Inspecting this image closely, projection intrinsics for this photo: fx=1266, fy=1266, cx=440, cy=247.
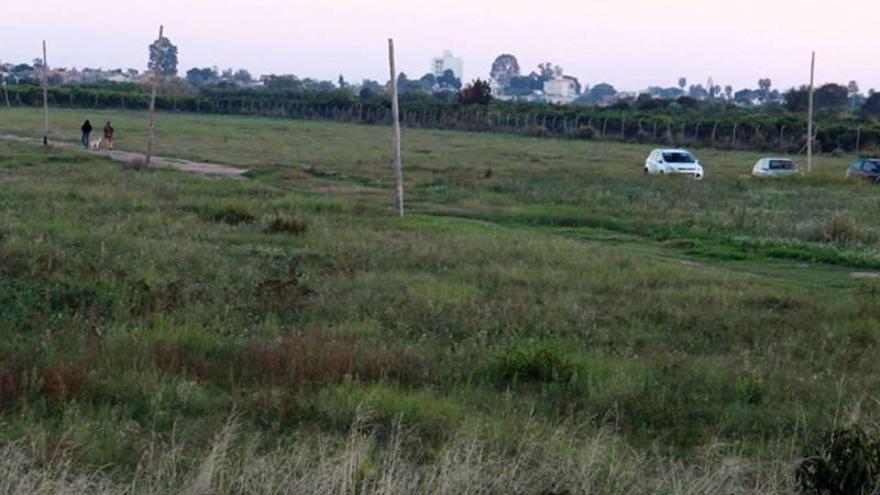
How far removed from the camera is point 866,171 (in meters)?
44.4

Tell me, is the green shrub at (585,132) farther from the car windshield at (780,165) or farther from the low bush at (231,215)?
the low bush at (231,215)

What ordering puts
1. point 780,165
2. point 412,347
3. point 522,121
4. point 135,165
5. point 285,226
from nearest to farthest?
point 412,347 < point 285,226 < point 135,165 < point 780,165 < point 522,121

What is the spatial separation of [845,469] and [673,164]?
39161 mm

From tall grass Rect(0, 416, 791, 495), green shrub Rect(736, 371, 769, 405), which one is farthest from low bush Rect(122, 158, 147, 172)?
tall grass Rect(0, 416, 791, 495)

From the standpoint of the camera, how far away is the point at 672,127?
82.8 m

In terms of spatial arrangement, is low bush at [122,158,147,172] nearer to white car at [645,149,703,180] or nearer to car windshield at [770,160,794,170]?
white car at [645,149,703,180]

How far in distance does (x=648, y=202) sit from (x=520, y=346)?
20360 millimetres

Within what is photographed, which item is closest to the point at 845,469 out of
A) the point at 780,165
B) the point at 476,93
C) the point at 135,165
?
the point at 135,165

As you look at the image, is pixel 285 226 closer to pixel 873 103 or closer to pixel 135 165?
pixel 135 165

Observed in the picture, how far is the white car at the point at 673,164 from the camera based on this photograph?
146 ft

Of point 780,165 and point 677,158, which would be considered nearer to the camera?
point 677,158

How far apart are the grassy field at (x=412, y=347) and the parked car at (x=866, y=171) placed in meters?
18.9

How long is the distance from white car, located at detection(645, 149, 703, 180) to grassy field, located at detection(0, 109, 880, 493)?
1781 cm

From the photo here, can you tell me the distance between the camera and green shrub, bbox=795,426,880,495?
6.63m
